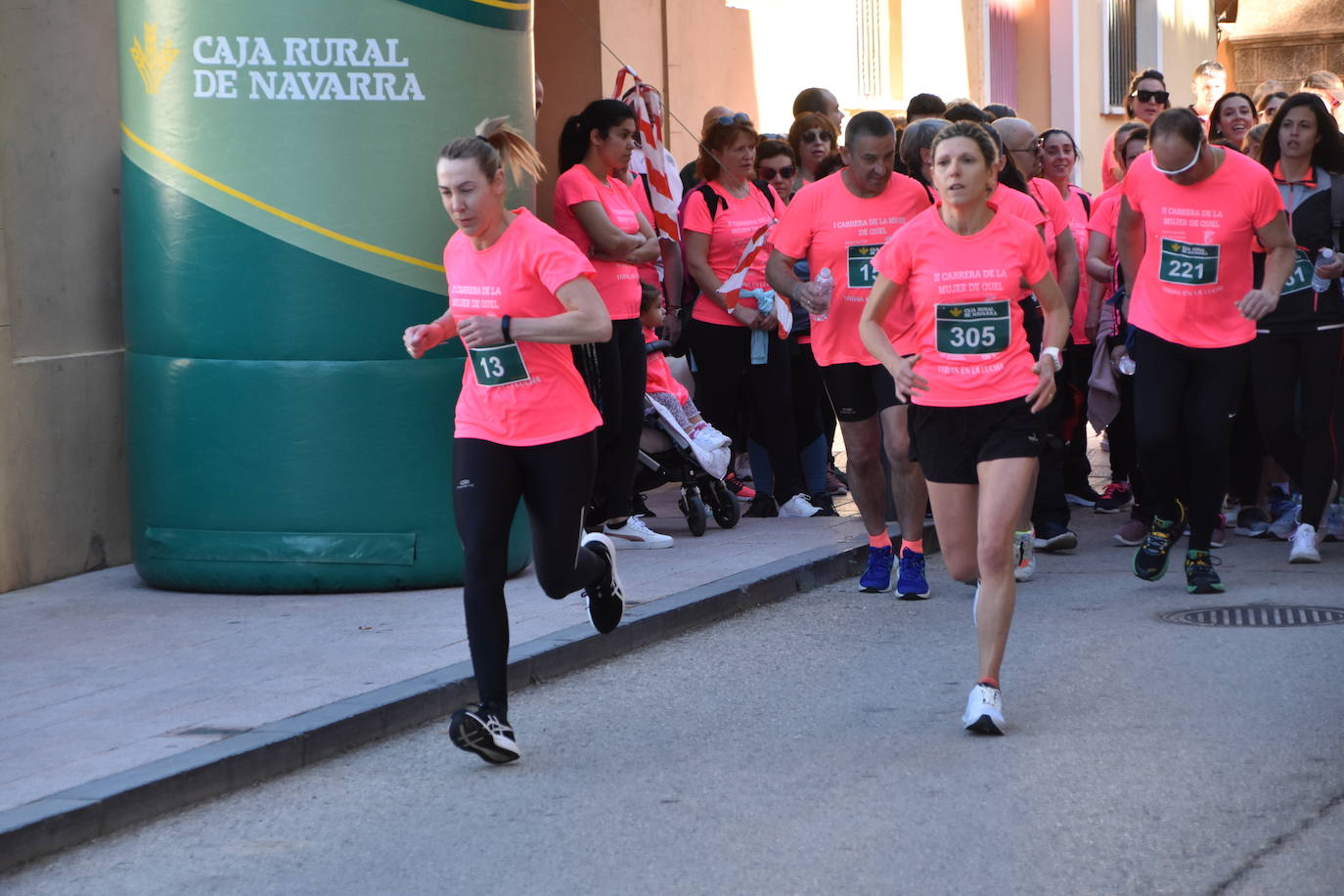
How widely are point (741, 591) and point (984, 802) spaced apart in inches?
125

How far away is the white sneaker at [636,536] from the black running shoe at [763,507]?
1090mm

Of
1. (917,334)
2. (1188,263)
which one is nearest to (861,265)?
(1188,263)

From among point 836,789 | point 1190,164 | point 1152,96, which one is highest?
point 1152,96

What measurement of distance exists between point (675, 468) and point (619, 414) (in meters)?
0.98

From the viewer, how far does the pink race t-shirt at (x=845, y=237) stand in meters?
8.59

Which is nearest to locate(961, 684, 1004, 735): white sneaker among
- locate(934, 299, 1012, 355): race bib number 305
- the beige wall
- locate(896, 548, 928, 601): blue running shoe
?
locate(934, 299, 1012, 355): race bib number 305

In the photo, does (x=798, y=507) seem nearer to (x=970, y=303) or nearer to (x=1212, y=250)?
(x=1212, y=250)

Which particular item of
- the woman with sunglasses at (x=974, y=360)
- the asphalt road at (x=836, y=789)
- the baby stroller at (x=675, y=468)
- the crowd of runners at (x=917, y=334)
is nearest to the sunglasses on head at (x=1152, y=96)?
the crowd of runners at (x=917, y=334)

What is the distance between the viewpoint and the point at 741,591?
8453mm

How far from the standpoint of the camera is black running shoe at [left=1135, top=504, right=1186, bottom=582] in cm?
867

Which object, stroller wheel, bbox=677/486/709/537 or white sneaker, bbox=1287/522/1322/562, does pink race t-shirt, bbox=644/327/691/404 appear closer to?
stroller wheel, bbox=677/486/709/537

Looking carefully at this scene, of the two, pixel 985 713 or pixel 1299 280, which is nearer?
pixel 985 713

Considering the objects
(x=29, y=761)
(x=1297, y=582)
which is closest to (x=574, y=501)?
(x=29, y=761)

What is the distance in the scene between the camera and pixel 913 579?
862 cm
